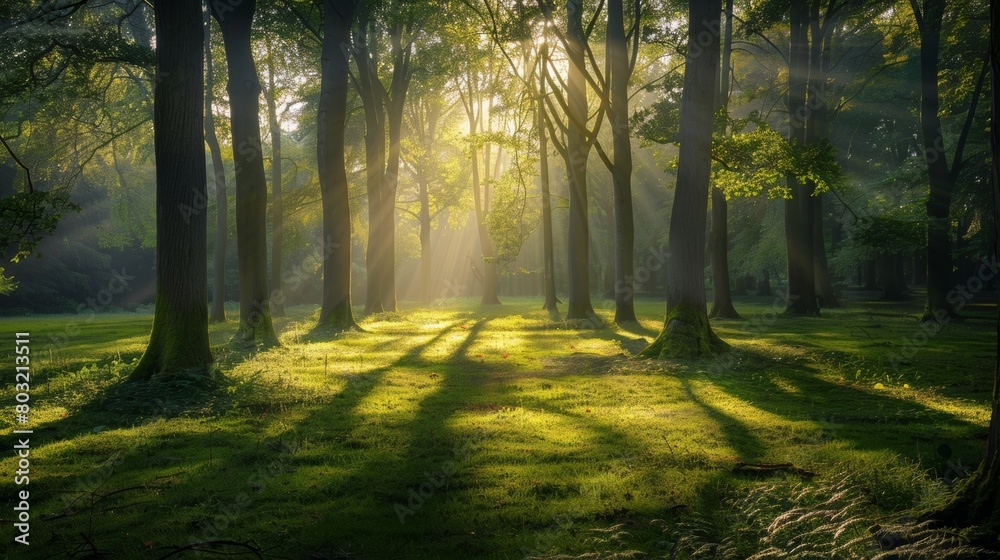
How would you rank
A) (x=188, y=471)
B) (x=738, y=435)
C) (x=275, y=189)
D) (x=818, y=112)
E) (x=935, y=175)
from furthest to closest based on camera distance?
1. (x=275, y=189)
2. (x=818, y=112)
3. (x=935, y=175)
4. (x=738, y=435)
5. (x=188, y=471)

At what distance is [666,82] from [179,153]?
16.8 meters

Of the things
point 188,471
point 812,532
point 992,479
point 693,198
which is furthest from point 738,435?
point 693,198

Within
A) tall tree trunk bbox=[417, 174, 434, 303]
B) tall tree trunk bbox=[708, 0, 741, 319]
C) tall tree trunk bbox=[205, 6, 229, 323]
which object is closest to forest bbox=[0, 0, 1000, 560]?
tall tree trunk bbox=[708, 0, 741, 319]

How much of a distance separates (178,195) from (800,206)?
912 inches

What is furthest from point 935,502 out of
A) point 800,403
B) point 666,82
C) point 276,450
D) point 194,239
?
point 666,82

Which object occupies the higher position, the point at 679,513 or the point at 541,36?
the point at 541,36

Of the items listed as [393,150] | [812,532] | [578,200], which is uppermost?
[393,150]

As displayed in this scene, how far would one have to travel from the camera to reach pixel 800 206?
2619 cm

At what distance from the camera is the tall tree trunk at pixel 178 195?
410 inches

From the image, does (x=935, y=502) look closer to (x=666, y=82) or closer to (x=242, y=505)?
(x=242, y=505)

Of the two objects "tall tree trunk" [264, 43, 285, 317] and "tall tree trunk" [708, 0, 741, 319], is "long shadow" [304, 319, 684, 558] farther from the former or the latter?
"tall tree trunk" [264, 43, 285, 317]

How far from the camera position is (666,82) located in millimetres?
22609

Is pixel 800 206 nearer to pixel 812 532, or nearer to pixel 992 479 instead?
pixel 992 479

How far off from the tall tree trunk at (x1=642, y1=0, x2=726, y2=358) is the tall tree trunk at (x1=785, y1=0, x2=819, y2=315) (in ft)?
43.8
